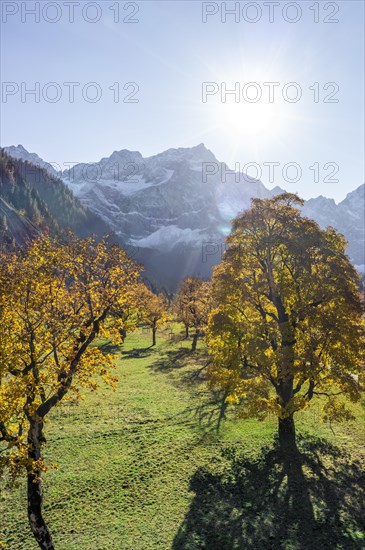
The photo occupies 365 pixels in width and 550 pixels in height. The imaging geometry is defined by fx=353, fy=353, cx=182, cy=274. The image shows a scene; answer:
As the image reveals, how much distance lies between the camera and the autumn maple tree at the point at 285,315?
22766mm

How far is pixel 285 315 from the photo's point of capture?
2544 cm

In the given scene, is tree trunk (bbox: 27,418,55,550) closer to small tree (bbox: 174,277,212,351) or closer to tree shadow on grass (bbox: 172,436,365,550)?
tree shadow on grass (bbox: 172,436,365,550)

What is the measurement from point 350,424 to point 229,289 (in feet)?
53.7

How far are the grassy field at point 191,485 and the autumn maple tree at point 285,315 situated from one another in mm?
3335

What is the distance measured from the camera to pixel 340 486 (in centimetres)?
2081

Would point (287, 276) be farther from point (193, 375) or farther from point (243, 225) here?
point (193, 375)

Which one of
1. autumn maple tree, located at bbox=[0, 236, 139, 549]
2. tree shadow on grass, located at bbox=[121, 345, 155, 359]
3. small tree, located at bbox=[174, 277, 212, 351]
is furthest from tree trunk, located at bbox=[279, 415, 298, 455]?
tree shadow on grass, located at bbox=[121, 345, 155, 359]

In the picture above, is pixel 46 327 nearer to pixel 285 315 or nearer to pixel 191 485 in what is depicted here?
pixel 191 485

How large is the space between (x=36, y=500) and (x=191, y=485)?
9.69 metres

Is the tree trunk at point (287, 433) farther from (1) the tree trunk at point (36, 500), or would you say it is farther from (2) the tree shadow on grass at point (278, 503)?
(1) the tree trunk at point (36, 500)

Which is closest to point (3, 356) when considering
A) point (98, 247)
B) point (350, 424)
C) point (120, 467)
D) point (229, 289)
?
point (98, 247)

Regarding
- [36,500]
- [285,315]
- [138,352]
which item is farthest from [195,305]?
[36,500]

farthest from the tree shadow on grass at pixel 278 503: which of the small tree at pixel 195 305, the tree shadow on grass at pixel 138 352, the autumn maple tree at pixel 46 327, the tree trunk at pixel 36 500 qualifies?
the tree shadow on grass at pixel 138 352

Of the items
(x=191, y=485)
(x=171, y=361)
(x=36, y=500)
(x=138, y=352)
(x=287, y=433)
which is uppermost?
(x=36, y=500)
